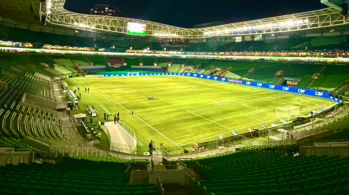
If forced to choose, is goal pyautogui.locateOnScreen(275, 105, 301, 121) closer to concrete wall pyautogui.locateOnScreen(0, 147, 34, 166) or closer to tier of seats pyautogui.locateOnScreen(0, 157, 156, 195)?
tier of seats pyautogui.locateOnScreen(0, 157, 156, 195)

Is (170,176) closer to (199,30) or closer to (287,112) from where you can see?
(287,112)

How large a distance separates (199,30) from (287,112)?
190 feet

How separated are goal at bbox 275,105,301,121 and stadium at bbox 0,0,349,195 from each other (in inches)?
10.8

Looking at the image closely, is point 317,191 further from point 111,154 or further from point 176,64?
point 176,64

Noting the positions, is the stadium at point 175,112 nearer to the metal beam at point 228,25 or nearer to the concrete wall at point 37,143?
the concrete wall at point 37,143

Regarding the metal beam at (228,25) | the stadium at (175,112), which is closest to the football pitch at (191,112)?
the stadium at (175,112)

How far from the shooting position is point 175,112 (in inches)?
1227

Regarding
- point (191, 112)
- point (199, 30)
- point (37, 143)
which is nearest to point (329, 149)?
point (37, 143)

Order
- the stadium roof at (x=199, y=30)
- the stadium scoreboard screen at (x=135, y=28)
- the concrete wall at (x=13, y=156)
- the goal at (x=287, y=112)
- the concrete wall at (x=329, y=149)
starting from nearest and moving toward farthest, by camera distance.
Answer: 1. the concrete wall at (x=13, y=156)
2. the concrete wall at (x=329, y=149)
3. the goal at (x=287, y=112)
4. the stadium roof at (x=199, y=30)
5. the stadium scoreboard screen at (x=135, y=28)

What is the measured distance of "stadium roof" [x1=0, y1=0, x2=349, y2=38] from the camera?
43.9 meters

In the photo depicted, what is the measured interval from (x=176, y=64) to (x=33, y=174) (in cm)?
9516

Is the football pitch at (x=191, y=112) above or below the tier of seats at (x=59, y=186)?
above

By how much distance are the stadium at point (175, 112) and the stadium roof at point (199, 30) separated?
1.75 feet

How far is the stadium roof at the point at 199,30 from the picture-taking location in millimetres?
43906
